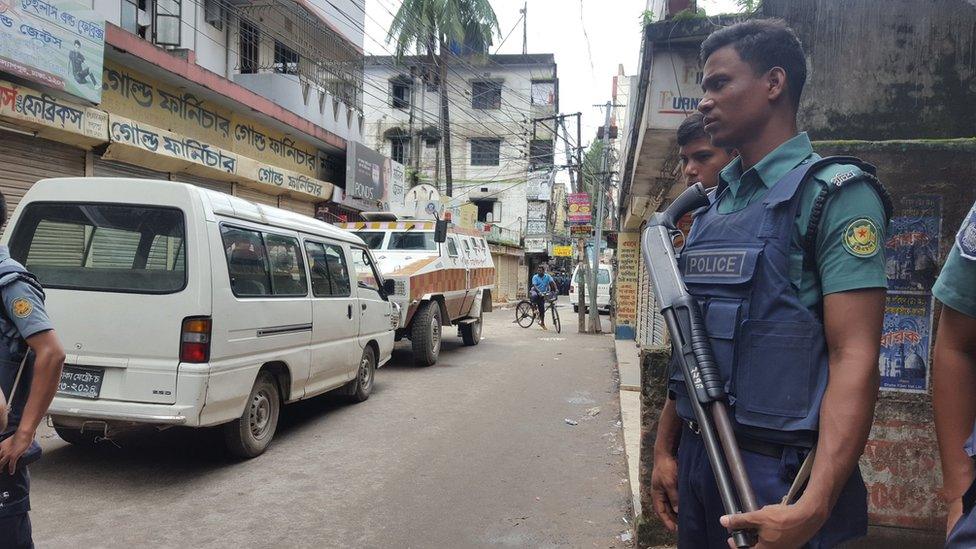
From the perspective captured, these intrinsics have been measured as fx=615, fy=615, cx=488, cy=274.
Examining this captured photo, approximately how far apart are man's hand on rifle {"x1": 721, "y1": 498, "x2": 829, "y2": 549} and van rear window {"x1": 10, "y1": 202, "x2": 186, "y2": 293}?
12.7ft

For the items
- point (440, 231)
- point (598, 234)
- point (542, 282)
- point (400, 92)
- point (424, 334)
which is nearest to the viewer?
point (424, 334)

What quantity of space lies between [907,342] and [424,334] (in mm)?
7205

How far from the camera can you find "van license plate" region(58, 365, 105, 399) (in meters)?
4.00

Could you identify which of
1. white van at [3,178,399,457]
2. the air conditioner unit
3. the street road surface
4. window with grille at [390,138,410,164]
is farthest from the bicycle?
window with grille at [390,138,410,164]

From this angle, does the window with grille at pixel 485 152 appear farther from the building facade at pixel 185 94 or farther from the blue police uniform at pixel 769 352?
the blue police uniform at pixel 769 352

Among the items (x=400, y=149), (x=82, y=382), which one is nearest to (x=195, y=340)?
(x=82, y=382)

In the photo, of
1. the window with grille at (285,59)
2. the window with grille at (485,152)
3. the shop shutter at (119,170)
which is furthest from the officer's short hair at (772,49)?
the window with grille at (485,152)

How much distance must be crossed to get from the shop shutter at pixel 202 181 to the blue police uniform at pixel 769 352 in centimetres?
978

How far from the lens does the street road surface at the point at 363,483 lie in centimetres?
359

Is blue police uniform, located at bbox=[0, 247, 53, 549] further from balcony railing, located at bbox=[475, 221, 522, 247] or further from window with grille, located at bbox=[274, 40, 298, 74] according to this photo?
balcony railing, located at bbox=[475, 221, 522, 247]

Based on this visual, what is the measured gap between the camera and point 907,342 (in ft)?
9.63

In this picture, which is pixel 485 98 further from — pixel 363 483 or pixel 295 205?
pixel 363 483

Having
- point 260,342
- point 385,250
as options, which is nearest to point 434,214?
point 385,250

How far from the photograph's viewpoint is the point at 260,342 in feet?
15.4
